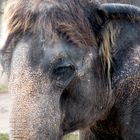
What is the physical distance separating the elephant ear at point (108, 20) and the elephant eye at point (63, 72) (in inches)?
11.0

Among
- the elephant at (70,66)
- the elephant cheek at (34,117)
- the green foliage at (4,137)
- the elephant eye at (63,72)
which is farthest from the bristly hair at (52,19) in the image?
the green foliage at (4,137)

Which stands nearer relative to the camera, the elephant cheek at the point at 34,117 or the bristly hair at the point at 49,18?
the elephant cheek at the point at 34,117

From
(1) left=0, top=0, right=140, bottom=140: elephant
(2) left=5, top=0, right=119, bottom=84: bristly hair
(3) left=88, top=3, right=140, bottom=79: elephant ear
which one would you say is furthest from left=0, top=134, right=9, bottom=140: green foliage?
(2) left=5, top=0, right=119, bottom=84: bristly hair

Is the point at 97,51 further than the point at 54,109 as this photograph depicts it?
Yes

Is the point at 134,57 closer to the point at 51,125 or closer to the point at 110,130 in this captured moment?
the point at 110,130

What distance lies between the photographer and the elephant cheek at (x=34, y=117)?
111 inches

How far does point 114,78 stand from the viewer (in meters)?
3.43

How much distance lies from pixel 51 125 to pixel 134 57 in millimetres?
752

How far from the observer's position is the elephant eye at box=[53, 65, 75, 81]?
3.01 meters

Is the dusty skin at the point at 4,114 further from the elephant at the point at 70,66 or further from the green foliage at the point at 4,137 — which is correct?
the elephant at the point at 70,66

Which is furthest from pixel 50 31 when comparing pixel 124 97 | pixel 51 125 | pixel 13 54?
pixel 124 97

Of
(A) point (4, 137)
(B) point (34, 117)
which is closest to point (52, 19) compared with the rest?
(B) point (34, 117)

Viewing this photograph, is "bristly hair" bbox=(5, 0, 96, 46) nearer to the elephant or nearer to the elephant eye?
the elephant

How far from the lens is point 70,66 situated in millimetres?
3068
